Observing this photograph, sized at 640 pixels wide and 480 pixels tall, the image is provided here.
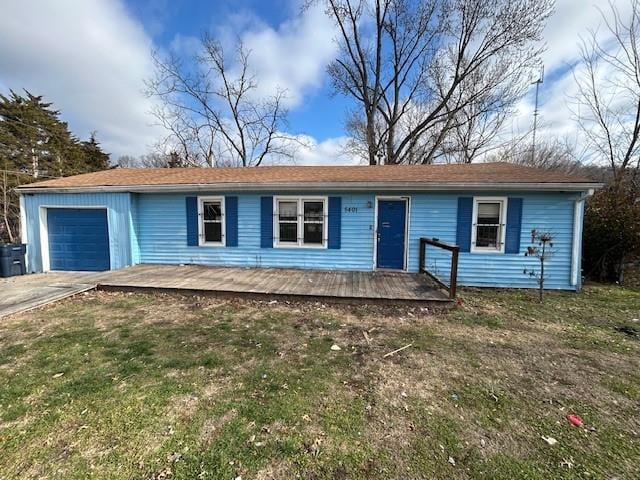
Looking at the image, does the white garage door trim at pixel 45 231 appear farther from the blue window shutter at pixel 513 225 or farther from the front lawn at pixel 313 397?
the blue window shutter at pixel 513 225

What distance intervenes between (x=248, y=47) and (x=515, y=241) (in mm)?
18493

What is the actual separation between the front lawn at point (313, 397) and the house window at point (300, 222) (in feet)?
10.6

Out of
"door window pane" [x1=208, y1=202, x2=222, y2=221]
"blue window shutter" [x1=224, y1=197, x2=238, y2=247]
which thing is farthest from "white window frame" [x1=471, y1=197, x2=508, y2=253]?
"door window pane" [x1=208, y1=202, x2=222, y2=221]

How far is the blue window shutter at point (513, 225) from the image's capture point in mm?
6672

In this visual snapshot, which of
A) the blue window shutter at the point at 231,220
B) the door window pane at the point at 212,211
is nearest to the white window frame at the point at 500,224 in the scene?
the blue window shutter at the point at 231,220

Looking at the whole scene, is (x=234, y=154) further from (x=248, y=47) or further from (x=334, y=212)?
(x=334, y=212)

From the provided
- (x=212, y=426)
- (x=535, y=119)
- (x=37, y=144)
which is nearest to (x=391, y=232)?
(x=212, y=426)

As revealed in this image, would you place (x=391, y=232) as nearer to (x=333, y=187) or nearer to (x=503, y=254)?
(x=333, y=187)

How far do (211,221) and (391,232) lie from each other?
488cm

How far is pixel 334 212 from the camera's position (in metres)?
7.38

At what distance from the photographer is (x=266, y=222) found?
7648 millimetres

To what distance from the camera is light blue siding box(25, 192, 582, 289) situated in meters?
6.70

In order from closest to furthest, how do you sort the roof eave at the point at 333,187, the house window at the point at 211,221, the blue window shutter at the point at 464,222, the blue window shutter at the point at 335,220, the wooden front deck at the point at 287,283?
the wooden front deck at the point at 287,283, the roof eave at the point at 333,187, the blue window shutter at the point at 464,222, the blue window shutter at the point at 335,220, the house window at the point at 211,221

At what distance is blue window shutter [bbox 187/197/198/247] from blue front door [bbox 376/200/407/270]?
4.96 m
